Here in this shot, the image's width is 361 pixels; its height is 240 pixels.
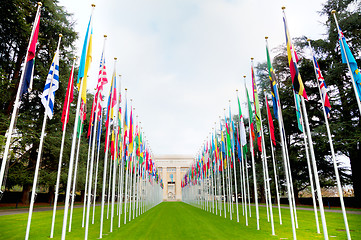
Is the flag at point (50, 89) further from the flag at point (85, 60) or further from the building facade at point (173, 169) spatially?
the building facade at point (173, 169)

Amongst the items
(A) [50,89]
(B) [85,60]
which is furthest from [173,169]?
(B) [85,60]

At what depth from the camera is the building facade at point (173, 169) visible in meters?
89.6

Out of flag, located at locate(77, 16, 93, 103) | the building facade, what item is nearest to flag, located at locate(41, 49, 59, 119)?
flag, located at locate(77, 16, 93, 103)

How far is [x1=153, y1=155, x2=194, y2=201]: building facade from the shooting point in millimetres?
89625

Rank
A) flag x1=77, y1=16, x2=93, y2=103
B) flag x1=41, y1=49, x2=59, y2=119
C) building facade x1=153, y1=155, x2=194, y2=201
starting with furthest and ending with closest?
building facade x1=153, y1=155, x2=194, y2=201 → flag x1=41, y1=49, x2=59, y2=119 → flag x1=77, y1=16, x2=93, y2=103

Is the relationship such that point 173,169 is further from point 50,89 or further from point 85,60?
point 85,60

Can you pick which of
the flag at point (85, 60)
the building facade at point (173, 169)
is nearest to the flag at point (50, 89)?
the flag at point (85, 60)

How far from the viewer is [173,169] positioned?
92.6m

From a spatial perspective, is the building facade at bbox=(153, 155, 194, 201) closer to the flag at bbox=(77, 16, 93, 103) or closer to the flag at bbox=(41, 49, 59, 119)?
the flag at bbox=(41, 49, 59, 119)

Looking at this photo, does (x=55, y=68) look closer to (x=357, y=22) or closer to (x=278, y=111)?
(x=278, y=111)

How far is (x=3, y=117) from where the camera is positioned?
67.9 ft

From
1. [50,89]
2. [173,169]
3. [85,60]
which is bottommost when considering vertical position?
[50,89]

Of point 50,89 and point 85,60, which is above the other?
point 85,60

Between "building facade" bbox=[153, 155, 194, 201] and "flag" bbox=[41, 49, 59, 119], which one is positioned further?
"building facade" bbox=[153, 155, 194, 201]
